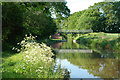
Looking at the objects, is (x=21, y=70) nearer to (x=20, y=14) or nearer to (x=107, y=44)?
(x=20, y=14)

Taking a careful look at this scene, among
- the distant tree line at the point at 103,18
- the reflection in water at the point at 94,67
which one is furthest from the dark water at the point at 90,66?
the distant tree line at the point at 103,18

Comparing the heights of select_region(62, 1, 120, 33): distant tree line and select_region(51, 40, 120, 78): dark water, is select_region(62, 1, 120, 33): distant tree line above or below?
above

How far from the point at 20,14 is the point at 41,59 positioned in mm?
8432

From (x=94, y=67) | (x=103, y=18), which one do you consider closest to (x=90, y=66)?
(x=94, y=67)

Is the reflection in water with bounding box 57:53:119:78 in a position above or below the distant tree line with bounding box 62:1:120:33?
below

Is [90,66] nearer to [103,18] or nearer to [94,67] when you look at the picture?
[94,67]

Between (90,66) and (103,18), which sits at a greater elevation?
(103,18)

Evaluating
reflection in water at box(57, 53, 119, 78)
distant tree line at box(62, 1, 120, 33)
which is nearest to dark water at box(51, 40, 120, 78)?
reflection in water at box(57, 53, 119, 78)

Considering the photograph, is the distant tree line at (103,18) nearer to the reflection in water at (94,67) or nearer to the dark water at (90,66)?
the dark water at (90,66)

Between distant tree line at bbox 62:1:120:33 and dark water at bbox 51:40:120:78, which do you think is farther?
distant tree line at bbox 62:1:120:33

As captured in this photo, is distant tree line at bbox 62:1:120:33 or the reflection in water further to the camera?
distant tree line at bbox 62:1:120:33

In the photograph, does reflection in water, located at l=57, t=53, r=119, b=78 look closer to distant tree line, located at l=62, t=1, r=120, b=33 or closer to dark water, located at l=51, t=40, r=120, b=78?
dark water, located at l=51, t=40, r=120, b=78

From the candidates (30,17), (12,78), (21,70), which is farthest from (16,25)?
(12,78)

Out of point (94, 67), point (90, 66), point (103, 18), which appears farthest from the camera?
point (103, 18)
